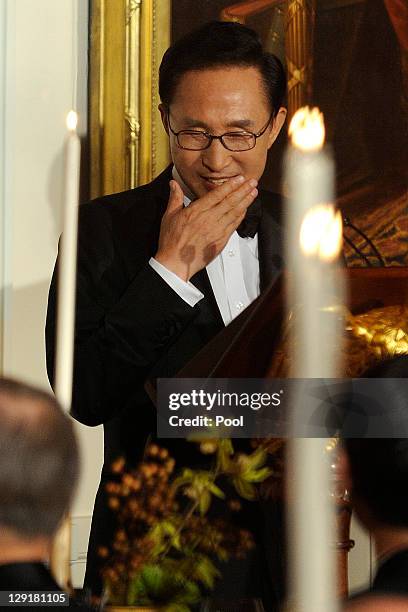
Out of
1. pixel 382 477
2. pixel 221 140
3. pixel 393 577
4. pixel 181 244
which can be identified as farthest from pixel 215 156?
pixel 393 577

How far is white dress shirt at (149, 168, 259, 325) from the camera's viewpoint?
1.48 m

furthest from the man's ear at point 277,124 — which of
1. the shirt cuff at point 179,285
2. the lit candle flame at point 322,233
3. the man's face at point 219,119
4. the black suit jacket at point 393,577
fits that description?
the black suit jacket at point 393,577

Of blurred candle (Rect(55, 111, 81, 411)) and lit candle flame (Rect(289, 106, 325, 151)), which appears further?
lit candle flame (Rect(289, 106, 325, 151))

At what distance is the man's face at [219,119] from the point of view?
1.50 meters

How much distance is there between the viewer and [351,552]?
4.65 ft

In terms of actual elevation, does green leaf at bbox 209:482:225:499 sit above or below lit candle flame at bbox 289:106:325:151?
below

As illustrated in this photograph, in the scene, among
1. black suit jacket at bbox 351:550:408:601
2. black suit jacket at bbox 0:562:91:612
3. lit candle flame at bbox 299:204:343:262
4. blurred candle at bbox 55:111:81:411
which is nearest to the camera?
black suit jacket at bbox 351:550:408:601

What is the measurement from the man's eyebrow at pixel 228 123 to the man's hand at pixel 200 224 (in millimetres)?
71

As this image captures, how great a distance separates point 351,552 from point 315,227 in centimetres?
44

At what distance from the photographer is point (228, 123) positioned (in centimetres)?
149

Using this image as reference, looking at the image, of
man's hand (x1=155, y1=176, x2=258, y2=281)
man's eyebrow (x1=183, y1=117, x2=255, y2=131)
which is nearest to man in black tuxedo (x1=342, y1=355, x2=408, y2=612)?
man's hand (x1=155, y1=176, x2=258, y2=281)

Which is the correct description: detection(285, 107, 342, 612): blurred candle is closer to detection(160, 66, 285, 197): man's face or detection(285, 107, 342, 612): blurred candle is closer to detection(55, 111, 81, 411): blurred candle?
detection(160, 66, 285, 197): man's face

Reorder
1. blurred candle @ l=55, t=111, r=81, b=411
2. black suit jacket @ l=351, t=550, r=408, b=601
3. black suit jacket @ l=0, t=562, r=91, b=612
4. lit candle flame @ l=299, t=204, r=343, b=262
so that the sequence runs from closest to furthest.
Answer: black suit jacket @ l=351, t=550, r=408, b=601, black suit jacket @ l=0, t=562, r=91, b=612, blurred candle @ l=55, t=111, r=81, b=411, lit candle flame @ l=299, t=204, r=343, b=262
